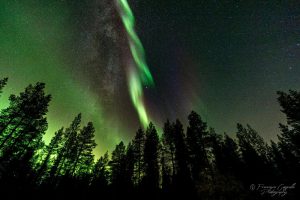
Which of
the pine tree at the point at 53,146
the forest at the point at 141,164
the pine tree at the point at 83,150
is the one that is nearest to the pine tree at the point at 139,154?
the forest at the point at 141,164

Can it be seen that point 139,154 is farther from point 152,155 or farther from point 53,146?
point 53,146

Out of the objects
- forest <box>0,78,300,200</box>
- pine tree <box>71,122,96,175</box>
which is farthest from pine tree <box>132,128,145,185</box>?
pine tree <box>71,122,96,175</box>

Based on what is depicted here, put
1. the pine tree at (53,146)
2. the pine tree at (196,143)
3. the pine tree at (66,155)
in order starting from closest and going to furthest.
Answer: the pine tree at (196,143) → the pine tree at (66,155) → the pine tree at (53,146)

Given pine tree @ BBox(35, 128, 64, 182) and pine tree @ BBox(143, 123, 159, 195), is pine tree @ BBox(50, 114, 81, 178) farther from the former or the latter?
pine tree @ BBox(143, 123, 159, 195)

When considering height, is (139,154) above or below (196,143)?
above

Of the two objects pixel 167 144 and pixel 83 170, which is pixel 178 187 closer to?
pixel 167 144

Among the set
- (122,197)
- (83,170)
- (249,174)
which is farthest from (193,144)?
(83,170)

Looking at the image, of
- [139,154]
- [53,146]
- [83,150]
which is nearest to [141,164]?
[139,154]

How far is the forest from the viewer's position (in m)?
15.5

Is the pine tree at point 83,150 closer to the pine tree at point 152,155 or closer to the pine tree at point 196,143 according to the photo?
the pine tree at point 152,155

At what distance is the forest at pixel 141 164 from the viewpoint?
50.8 feet

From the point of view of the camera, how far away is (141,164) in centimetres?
3759

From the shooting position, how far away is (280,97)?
31.6 meters

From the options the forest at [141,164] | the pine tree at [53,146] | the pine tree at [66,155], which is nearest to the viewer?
the forest at [141,164]
